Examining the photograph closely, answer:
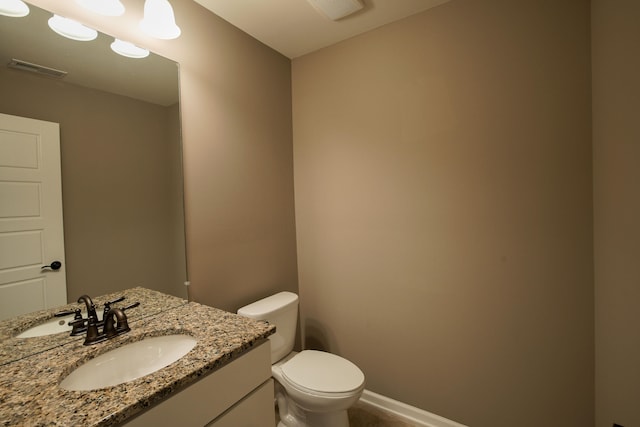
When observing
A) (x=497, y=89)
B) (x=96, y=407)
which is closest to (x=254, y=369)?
(x=96, y=407)

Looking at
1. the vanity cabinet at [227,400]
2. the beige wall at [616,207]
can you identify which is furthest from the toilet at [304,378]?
the beige wall at [616,207]

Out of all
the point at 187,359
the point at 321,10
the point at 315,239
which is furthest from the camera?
the point at 315,239

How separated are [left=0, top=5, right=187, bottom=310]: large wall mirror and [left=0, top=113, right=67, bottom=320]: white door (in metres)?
0.03

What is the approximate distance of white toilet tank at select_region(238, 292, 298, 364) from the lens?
165cm

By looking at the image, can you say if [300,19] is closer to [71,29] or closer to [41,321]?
[71,29]

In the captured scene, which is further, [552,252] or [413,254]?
[413,254]

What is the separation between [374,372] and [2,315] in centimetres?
192

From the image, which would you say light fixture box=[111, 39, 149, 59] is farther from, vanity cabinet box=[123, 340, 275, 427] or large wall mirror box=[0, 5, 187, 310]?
vanity cabinet box=[123, 340, 275, 427]

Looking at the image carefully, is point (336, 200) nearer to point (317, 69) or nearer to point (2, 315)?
point (317, 69)

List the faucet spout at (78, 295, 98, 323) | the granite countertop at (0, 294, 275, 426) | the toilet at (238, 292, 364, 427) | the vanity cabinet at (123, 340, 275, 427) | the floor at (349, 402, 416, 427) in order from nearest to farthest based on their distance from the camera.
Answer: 1. the granite countertop at (0, 294, 275, 426)
2. the vanity cabinet at (123, 340, 275, 427)
3. the faucet spout at (78, 295, 98, 323)
4. the toilet at (238, 292, 364, 427)
5. the floor at (349, 402, 416, 427)

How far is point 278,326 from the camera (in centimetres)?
172

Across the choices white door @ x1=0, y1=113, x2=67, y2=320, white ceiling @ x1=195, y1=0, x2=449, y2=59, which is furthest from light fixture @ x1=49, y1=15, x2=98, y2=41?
white ceiling @ x1=195, y1=0, x2=449, y2=59

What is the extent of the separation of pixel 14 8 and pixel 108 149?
1.75 ft

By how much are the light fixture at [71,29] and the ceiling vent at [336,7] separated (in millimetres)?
1056
